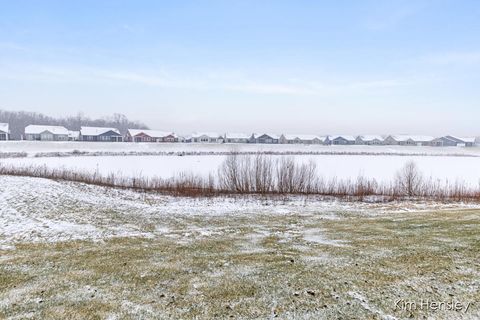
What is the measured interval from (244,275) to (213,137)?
3875 inches

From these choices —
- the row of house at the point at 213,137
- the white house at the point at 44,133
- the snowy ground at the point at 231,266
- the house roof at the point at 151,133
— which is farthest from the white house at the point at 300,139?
the snowy ground at the point at 231,266

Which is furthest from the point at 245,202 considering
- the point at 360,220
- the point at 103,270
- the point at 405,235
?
the point at 103,270

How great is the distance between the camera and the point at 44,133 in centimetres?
7881

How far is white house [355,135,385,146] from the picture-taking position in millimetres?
109250

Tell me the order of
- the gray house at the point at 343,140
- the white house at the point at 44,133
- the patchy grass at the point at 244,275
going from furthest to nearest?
1. the gray house at the point at 343,140
2. the white house at the point at 44,133
3. the patchy grass at the point at 244,275

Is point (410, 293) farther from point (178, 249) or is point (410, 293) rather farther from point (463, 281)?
point (178, 249)

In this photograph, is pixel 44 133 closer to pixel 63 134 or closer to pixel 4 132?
pixel 63 134

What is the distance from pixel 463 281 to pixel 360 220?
5880mm

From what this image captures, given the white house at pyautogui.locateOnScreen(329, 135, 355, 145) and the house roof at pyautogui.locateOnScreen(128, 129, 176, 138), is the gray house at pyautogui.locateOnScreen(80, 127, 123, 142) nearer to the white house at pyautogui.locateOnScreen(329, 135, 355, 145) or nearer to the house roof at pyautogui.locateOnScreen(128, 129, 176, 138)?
the house roof at pyautogui.locateOnScreen(128, 129, 176, 138)

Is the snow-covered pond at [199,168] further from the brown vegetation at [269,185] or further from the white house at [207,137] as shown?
the white house at [207,137]

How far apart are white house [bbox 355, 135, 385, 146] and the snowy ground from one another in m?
106

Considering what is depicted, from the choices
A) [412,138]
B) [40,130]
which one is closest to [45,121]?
[40,130]

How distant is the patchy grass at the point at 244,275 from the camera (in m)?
4.02

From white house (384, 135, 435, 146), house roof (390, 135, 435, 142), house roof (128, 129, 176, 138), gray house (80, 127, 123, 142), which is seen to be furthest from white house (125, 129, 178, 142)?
house roof (390, 135, 435, 142)
